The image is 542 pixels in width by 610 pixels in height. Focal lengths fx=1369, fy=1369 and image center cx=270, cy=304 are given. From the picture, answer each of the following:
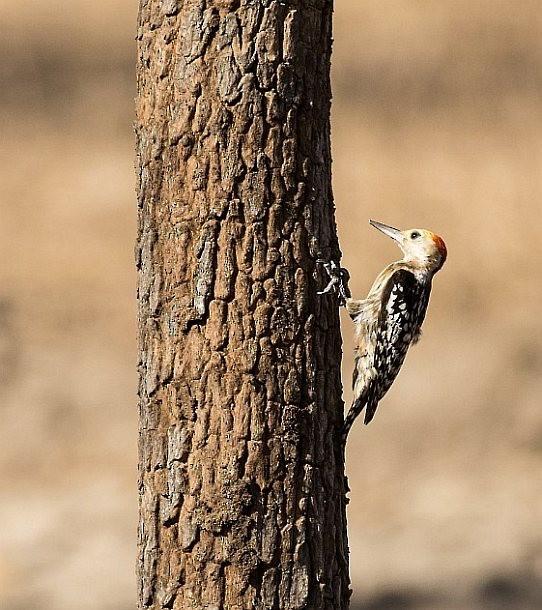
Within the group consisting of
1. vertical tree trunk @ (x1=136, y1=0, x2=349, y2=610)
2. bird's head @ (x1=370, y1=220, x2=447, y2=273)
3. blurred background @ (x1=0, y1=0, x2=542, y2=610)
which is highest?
blurred background @ (x1=0, y1=0, x2=542, y2=610)

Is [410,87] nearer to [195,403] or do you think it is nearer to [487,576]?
[487,576]

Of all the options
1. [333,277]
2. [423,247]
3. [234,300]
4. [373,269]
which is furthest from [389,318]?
[373,269]

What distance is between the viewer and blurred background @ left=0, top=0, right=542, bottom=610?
9258 mm

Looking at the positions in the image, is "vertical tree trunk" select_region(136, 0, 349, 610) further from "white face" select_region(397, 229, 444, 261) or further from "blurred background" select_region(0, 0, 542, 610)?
"blurred background" select_region(0, 0, 542, 610)

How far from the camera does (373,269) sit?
1034cm

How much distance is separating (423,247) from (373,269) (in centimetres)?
518

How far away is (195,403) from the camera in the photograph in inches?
147

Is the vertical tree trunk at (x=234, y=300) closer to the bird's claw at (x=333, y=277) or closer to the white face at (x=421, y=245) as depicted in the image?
the bird's claw at (x=333, y=277)

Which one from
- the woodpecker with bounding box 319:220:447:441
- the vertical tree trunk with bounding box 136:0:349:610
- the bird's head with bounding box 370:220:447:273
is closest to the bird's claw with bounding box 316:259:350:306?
the vertical tree trunk with bounding box 136:0:349:610

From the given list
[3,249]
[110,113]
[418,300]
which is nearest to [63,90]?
[110,113]

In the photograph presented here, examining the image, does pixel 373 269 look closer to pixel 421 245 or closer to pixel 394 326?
pixel 421 245

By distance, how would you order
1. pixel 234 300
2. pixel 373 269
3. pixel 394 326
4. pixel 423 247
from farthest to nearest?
pixel 373 269 < pixel 423 247 < pixel 394 326 < pixel 234 300

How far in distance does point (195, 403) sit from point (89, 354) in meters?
6.72

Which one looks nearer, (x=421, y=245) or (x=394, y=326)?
(x=394, y=326)
